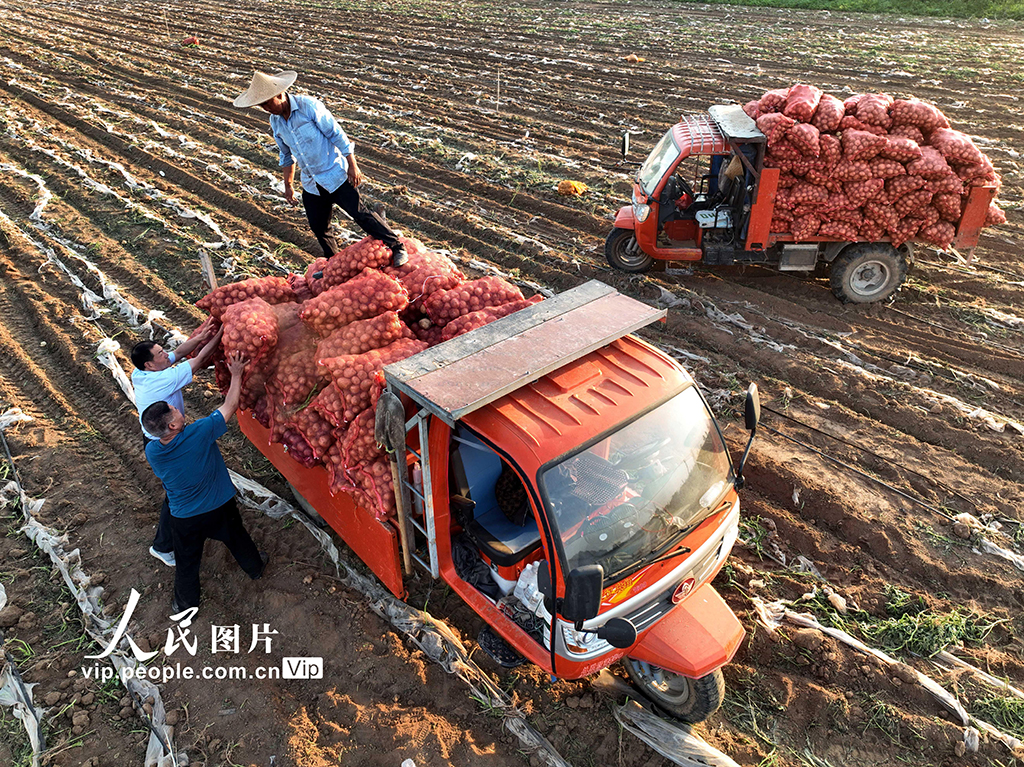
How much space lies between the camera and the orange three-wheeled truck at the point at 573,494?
3.71m

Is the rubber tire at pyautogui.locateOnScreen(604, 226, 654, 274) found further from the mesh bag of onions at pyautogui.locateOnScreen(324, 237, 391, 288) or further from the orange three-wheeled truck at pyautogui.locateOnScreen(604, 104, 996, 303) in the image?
the mesh bag of onions at pyautogui.locateOnScreen(324, 237, 391, 288)

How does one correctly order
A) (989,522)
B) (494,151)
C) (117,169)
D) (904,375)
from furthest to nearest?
(494,151)
(117,169)
(904,375)
(989,522)

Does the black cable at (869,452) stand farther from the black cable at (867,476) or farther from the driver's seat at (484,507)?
the driver's seat at (484,507)

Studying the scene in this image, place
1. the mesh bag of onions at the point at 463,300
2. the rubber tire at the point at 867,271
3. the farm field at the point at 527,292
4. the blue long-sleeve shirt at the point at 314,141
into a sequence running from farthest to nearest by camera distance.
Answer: the rubber tire at the point at 867,271 < the blue long-sleeve shirt at the point at 314,141 < the mesh bag of onions at the point at 463,300 < the farm field at the point at 527,292

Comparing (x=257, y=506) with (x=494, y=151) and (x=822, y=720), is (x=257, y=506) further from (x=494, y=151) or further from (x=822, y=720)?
(x=494, y=151)

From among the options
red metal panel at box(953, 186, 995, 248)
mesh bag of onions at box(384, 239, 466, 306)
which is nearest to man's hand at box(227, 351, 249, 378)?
mesh bag of onions at box(384, 239, 466, 306)

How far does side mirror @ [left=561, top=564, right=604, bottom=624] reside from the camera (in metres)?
3.22

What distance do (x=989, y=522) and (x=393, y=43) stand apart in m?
22.9

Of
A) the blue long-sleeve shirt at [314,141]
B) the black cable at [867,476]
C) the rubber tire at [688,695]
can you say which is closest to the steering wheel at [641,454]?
the rubber tire at [688,695]

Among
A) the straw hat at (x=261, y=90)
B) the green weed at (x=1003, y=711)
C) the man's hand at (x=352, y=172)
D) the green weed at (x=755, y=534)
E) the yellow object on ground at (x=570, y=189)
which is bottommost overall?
the green weed at (x=1003, y=711)

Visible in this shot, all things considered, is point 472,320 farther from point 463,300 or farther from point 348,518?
point 348,518

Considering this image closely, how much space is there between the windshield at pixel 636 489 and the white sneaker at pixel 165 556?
11.2 ft

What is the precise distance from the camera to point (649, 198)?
8797 mm

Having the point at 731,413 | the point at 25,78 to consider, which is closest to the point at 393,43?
the point at 25,78
